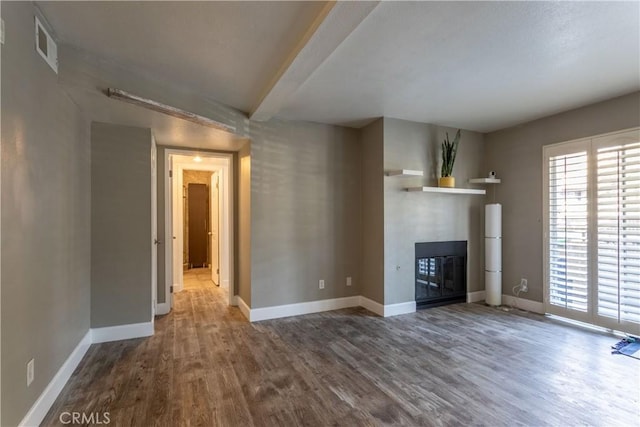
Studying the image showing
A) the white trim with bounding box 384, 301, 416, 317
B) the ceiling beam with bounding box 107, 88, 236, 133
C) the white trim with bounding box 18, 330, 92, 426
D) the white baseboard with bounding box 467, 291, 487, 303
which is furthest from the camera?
the white baseboard with bounding box 467, 291, 487, 303

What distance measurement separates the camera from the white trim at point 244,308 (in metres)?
3.76

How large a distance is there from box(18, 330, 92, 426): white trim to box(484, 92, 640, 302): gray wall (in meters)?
5.06

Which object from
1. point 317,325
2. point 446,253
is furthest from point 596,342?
point 317,325

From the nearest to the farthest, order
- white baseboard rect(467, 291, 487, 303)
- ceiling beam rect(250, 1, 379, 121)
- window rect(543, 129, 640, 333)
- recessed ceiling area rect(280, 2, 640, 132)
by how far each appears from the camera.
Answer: ceiling beam rect(250, 1, 379, 121)
recessed ceiling area rect(280, 2, 640, 132)
window rect(543, 129, 640, 333)
white baseboard rect(467, 291, 487, 303)

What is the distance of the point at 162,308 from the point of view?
3977 mm

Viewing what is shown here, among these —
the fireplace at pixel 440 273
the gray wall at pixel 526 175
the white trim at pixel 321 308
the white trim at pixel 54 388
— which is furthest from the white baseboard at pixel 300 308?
the gray wall at pixel 526 175

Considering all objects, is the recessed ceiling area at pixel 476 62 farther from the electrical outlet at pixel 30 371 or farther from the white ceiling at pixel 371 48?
the electrical outlet at pixel 30 371

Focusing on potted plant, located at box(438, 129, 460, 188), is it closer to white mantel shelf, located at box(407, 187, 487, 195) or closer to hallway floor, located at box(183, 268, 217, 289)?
white mantel shelf, located at box(407, 187, 487, 195)

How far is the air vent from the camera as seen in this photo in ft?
6.14

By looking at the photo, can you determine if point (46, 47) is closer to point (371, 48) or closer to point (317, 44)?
point (317, 44)

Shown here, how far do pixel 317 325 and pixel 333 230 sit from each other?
4.12ft

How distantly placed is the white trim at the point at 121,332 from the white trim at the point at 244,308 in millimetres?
1039

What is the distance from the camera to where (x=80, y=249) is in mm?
2748

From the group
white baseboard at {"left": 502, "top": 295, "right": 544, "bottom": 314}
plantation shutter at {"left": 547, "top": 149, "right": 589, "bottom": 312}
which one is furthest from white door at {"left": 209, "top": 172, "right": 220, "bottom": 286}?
plantation shutter at {"left": 547, "top": 149, "right": 589, "bottom": 312}
